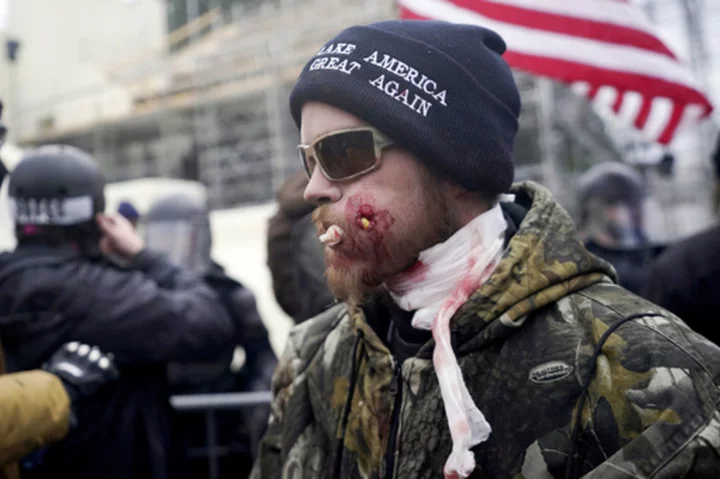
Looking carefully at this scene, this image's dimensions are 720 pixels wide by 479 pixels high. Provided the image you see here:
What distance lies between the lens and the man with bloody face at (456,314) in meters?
1.54

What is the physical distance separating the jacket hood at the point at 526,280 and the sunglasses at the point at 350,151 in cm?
41

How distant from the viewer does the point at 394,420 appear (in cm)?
177

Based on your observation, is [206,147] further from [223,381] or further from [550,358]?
[550,358]

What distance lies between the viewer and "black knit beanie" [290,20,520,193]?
1826 millimetres

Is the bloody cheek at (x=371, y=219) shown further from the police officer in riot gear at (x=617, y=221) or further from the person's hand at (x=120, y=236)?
the police officer in riot gear at (x=617, y=221)

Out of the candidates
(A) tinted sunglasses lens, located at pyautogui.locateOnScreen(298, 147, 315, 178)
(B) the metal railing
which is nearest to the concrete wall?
(B) the metal railing

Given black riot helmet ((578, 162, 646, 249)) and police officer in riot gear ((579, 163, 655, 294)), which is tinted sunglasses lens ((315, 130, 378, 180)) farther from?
black riot helmet ((578, 162, 646, 249))

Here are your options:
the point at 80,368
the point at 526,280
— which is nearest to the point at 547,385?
the point at 526,280

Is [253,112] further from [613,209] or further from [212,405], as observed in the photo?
[212,405]

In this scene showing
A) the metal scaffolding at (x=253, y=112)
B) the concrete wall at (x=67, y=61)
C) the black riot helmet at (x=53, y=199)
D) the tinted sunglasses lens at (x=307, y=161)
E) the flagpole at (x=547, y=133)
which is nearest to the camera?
the tinted sunglasses lens at (x=307, y=161)

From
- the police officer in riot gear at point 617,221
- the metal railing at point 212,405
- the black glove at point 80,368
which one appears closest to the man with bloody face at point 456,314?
the black glove at point 80,368

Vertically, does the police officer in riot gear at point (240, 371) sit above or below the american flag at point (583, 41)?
below

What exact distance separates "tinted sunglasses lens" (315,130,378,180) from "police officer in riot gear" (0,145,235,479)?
1521mm

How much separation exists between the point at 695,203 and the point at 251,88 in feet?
41.7
